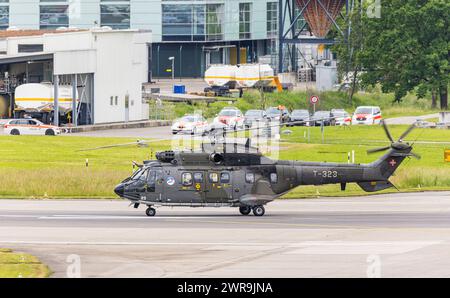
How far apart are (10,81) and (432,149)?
3506 centimetres

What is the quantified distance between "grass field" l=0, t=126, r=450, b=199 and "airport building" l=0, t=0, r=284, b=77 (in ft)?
126

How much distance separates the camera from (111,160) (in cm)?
7075

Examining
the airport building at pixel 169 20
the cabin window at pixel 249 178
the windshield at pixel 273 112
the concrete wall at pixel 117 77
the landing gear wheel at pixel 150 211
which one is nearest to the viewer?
the cabin window at pixel 249 178

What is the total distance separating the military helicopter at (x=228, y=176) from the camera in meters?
49.8

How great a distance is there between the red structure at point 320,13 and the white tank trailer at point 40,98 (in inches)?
1512

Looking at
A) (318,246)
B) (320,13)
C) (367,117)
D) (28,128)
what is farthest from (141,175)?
(320,13)

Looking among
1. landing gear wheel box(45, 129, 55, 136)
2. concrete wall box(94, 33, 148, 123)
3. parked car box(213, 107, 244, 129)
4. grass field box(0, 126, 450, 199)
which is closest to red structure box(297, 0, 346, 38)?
concrete wall box(94, 33, 148, 123)

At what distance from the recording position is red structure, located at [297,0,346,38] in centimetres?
12444

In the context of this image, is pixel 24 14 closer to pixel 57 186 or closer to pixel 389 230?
pixel 57 186

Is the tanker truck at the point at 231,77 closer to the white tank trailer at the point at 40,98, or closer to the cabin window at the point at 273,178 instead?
Answer: the white tank trailer at the point at 40,98

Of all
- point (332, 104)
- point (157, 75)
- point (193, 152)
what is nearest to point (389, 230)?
point (193, 152)

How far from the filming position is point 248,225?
4853 centimetres

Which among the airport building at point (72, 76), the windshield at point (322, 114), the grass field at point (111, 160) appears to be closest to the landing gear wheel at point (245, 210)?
the grass field at point (111, 160)

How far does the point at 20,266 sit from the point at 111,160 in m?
31.8
